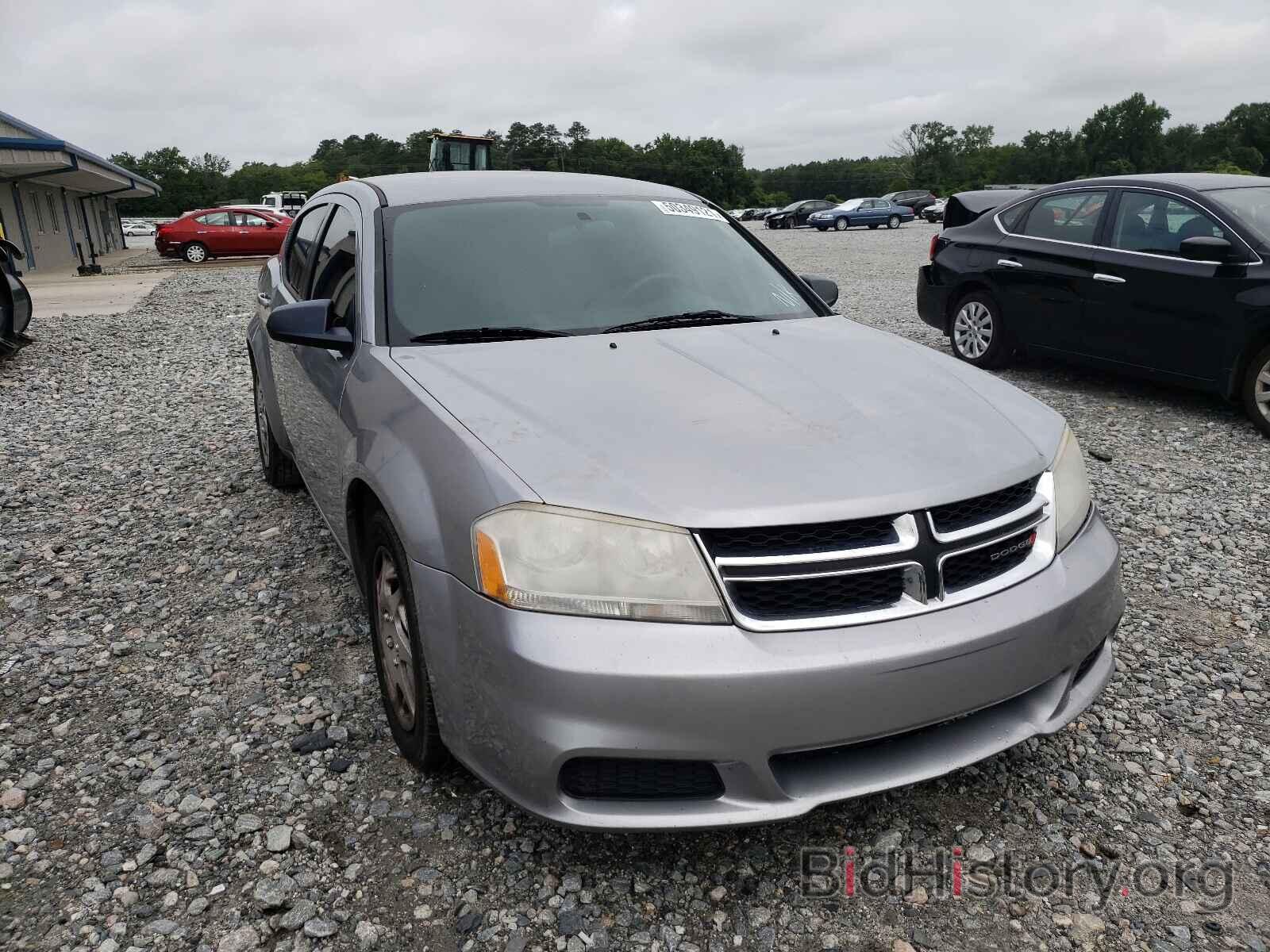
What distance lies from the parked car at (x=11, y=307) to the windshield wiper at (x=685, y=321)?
9.37 meters

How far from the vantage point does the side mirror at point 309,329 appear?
117 inches

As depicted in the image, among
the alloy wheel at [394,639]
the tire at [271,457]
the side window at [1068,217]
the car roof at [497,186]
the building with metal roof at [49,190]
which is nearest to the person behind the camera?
the alloy wheel at [394,639]

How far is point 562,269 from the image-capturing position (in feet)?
10.4

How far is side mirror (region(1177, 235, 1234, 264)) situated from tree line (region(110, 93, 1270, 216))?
8163 cm

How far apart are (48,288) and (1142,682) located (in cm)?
2198

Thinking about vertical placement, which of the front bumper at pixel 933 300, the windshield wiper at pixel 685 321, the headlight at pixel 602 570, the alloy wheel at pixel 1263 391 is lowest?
the alloy wheel at pixel 1263 391

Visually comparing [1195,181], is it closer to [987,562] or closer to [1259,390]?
[1259,390]

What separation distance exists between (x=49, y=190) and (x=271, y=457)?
32.1 metres

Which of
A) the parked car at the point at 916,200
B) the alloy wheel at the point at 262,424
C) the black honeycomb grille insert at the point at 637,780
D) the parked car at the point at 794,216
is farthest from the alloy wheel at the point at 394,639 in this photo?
the parked car at the point at 916,200

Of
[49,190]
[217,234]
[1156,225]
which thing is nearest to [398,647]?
[1156,225]

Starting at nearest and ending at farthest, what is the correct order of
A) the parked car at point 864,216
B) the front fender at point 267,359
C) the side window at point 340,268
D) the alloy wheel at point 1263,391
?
1. the side window at point 340,268
2. the front fender at point 267,359
3. the alloy wheel at point 1263,391
4. the parked car at point 864,216

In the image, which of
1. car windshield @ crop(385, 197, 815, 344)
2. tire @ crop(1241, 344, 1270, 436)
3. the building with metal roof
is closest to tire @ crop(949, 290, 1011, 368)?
tire @ crop(1241, 344, 1270, 436)
